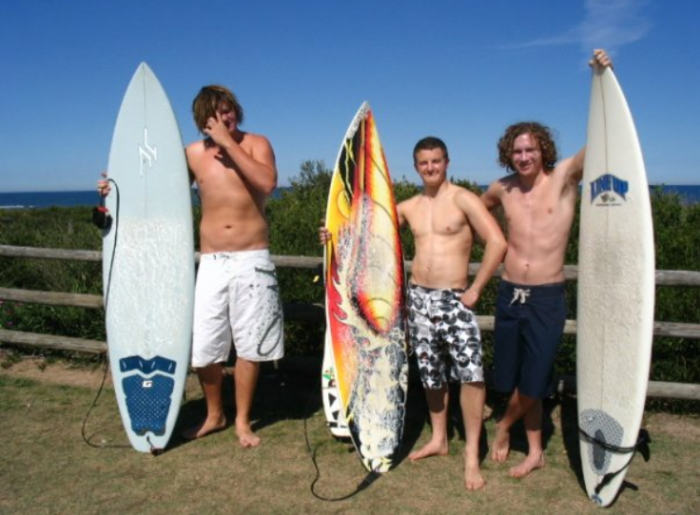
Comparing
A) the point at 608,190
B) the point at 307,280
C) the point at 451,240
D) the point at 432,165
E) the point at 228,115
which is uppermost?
the point at 228,115

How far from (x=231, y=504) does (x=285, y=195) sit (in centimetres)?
588

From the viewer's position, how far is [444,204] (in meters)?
3.03

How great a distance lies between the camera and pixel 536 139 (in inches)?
113

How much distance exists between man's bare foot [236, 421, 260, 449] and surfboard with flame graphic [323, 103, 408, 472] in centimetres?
44

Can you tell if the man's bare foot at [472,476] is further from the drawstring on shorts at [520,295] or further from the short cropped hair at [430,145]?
the short cropped hair at [430,145]

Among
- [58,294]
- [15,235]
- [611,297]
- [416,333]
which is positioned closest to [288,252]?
[58,294]

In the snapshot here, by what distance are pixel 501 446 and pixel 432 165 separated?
1.54m

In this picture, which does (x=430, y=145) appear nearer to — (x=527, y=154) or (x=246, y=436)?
(x=527, y=154)

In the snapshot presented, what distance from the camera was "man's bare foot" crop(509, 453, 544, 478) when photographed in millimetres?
3014

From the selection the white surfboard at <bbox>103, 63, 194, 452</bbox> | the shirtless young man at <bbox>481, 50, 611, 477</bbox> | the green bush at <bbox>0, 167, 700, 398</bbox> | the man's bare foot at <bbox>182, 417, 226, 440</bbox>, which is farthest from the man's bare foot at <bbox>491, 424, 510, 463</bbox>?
the white surfboard at <bbox>103, 63, 194, 452</bbox>

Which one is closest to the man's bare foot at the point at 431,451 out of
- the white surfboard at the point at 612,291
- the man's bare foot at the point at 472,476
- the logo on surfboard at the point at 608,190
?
the man's bare foot at the point at 472,476

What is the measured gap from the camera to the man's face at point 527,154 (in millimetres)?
2863

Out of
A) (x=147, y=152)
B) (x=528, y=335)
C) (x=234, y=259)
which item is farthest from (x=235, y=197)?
(x=528, y=335)

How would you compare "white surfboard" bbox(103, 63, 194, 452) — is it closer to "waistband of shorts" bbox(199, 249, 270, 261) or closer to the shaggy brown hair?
"waistband of shorts" bbox(199, 249, 270, 261)
